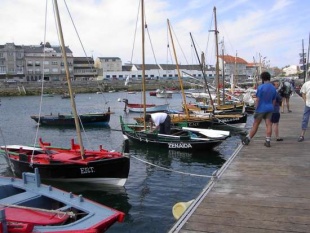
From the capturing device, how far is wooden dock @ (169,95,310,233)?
16.2 ft

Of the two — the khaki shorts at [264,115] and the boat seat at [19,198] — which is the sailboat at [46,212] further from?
the khaki shorts at [264,115]

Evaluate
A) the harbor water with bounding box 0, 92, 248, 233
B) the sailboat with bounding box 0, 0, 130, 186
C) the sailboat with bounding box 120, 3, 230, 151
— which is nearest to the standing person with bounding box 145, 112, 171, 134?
the sailboat with bounding box 120, 3, 230, 151

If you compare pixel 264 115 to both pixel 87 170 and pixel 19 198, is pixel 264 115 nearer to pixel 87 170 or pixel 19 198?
pixel 87 170

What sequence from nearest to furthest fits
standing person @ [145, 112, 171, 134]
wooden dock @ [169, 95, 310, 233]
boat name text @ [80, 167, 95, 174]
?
wooden dock @ [169, 95, 310, 233] → boat name text @ [80, 167, 95, 174] → standing person @ [145, 112, 171, 134]

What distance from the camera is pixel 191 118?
79.2ft

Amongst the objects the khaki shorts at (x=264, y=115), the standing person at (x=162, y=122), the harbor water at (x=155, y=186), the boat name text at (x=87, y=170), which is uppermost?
the khaki shorts at (x=264, y=115)

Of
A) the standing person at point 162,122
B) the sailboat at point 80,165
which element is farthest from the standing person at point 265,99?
the standing person at point 162,122

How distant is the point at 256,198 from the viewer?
237 inches

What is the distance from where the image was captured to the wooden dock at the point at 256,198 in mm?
4930

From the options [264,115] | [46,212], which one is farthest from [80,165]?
[264,115]

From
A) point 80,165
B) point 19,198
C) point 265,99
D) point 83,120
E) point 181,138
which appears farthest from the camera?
point 83,120

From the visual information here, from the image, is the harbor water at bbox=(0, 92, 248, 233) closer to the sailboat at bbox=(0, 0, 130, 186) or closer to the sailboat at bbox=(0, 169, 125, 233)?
the sailboat at bbox=(0, 0, 130, 186)

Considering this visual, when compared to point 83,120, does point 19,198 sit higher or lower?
lower

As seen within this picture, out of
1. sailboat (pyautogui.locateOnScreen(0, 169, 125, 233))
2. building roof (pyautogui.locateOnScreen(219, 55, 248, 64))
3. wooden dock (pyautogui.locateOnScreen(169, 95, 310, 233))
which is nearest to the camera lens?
wooden dock (pyautogui.locateOnScreen(169, 95, 310, 233))
